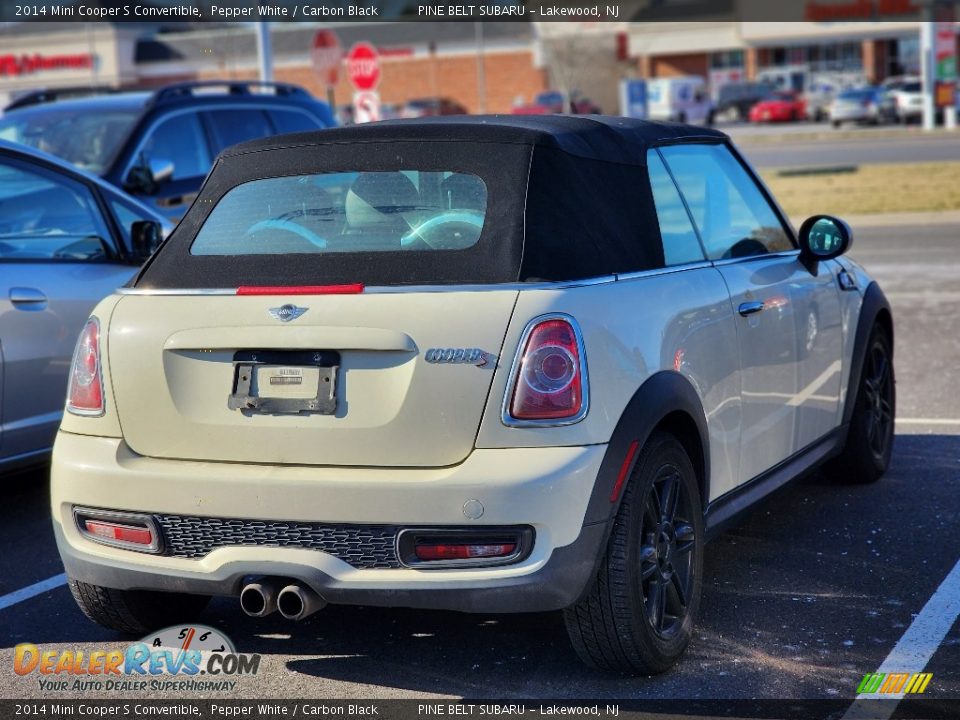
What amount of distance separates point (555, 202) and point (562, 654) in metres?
1.42

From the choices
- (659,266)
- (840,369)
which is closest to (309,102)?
(840,369)

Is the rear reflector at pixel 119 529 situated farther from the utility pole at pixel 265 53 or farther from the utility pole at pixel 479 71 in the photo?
the utility pole at pixel 479 71

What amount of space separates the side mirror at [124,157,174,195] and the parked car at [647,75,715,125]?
174ft

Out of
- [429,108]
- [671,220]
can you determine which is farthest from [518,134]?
[429,108]

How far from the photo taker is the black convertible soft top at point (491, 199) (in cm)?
410

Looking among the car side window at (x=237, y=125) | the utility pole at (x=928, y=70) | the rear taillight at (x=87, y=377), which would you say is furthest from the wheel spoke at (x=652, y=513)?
the utility pole at (x=928, y=70)

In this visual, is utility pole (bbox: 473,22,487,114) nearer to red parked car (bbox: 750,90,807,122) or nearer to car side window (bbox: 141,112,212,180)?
red parked car (bbox: 750,90,807,122)

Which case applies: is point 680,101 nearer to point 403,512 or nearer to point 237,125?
point 237,125

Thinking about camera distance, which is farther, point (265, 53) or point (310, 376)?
point (265, 53)

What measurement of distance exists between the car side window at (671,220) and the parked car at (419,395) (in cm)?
2

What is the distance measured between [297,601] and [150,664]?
83cm

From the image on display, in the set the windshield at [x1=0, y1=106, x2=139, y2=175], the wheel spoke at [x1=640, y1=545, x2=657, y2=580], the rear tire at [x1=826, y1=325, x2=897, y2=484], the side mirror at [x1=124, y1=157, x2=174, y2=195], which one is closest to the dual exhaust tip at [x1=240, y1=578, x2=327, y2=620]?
the wheel spoke at [x1=640, y1=545, x2=657, y2=580]

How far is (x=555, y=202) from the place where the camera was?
4.25m

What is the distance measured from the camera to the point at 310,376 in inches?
158
